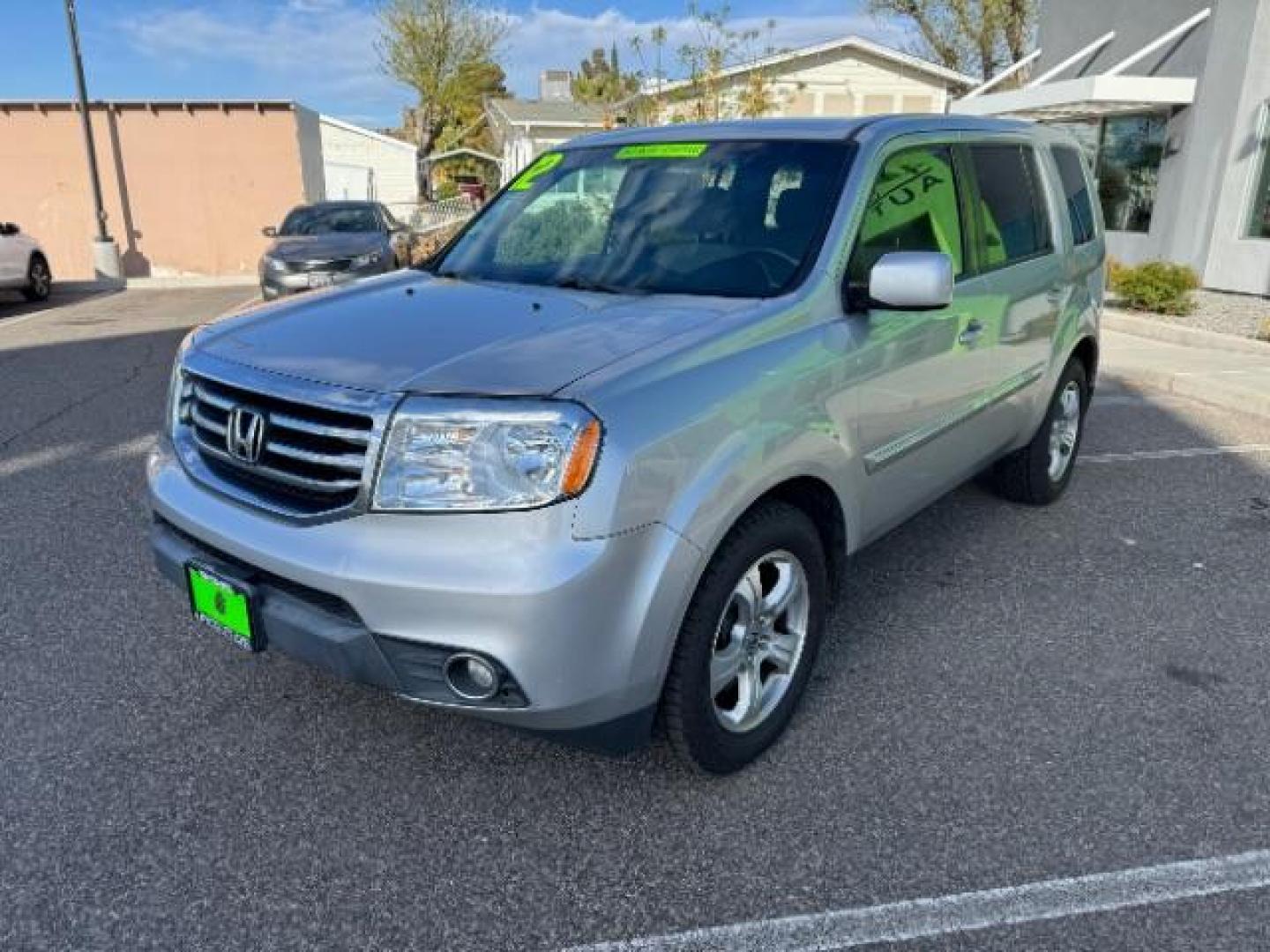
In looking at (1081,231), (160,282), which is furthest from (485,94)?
(1081,231)

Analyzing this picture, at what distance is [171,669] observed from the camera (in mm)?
3371

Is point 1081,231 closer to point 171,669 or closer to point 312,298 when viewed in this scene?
point 312,298

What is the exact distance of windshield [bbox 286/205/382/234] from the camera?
566 inches

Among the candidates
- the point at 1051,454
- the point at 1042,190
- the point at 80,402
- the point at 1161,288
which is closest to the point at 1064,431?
the point at 1051,454

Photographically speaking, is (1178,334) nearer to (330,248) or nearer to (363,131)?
(330,248)

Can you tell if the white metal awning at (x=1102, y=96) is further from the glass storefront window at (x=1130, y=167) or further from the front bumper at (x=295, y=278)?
the front bumper at (x=295, y=278)

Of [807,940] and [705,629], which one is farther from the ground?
[705,629]

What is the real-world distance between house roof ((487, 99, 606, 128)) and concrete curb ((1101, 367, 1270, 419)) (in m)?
22.3

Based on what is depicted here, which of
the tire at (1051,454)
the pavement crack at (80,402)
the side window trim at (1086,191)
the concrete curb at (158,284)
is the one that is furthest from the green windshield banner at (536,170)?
the concrete curb at (158,284)

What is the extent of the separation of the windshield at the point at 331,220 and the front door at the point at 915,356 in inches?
470

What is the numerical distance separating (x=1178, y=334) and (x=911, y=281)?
29.4 ft

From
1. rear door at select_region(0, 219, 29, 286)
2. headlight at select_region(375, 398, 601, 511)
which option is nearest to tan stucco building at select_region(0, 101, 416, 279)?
rear door at select_region(0, 219, 29, 286)

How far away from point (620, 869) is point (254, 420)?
4.92 feet

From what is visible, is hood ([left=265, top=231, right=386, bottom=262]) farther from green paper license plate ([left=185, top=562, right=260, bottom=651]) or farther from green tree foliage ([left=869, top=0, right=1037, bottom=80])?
green tree foliage ([left=869, top=0, right=1037, bottom=80])
